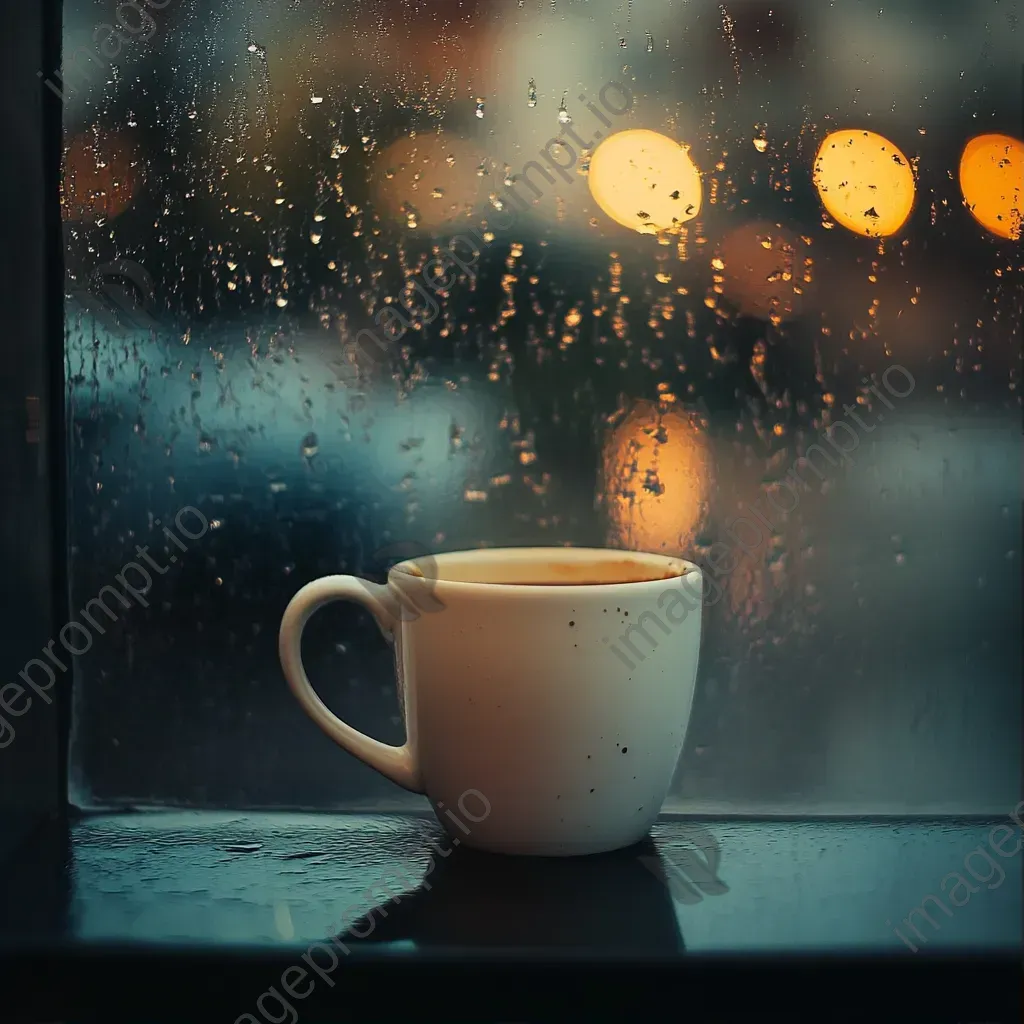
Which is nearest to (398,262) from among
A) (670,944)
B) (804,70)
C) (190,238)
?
(190,238)

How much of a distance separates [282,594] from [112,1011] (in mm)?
250

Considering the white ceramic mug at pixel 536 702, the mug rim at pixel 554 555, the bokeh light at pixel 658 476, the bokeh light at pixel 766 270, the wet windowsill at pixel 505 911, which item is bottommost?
the wet windowsill at pixel 505 911

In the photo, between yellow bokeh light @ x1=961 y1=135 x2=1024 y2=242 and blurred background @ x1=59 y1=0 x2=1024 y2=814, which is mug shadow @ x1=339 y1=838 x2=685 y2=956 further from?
yellow bokeh light @ x1=961 y1=135 x2=1024 y2=242

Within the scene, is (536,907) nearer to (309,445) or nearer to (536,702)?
(536,702)

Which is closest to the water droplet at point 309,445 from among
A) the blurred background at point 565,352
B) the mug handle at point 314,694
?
the blurred background at point 565,352

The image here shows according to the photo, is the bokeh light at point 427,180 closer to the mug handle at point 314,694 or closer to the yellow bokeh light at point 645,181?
the yellow bokeh light at point 645,181

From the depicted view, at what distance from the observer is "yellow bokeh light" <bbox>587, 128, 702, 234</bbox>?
1.94 ft

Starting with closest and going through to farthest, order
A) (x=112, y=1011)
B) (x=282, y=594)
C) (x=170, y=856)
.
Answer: (x=112, y=1011)
(x=170, y=856)
(x=282, y=594)

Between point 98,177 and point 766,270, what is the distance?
0.36 meters

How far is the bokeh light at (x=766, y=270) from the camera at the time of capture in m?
0.59

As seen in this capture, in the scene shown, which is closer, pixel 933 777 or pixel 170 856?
pixel 170 856

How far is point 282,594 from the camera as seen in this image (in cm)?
59

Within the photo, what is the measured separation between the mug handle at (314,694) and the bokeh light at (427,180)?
0.22 m

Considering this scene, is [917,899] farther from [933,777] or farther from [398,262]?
[398,262]
